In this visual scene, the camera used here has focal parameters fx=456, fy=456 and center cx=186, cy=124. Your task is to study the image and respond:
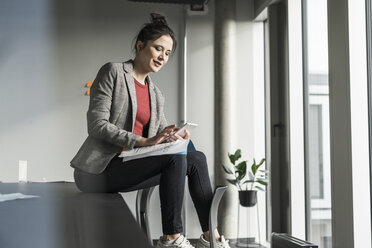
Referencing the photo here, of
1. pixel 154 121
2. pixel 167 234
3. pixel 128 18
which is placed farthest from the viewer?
pixel 128 18

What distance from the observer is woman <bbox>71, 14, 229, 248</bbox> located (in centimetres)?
146

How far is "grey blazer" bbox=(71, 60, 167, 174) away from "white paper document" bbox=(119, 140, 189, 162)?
3 centimetres

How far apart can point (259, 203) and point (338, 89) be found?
1.86 m

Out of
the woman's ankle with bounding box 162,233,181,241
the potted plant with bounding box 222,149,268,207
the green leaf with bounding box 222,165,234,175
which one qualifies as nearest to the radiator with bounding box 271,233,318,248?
the woman's ankle with bounding box 162,233,181,241

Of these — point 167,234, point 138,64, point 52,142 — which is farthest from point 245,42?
point 52,142

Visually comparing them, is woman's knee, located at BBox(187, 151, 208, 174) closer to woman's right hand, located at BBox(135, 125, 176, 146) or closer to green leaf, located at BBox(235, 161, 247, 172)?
woman's right hand, located at BBox(135, 125, 176, 146)

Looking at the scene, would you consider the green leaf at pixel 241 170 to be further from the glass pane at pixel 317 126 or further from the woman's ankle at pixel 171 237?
the woman's ankle at pixel 171 237

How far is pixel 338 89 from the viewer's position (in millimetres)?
2576

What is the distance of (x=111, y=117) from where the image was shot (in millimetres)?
1593

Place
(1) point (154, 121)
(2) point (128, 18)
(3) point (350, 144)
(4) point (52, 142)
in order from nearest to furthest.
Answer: (4) point (52, 142), (1) point (154, 121), (3) point (350, 144), (2) point (128, 18)

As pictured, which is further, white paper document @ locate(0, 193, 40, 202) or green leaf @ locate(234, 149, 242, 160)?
green leaf @ locate(234, 149, 242, 160)

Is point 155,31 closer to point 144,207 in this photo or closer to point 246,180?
point 144,207

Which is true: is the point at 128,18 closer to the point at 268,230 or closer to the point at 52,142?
the point at 268,230

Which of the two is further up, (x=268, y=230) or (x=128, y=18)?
(x=128, y=18)
